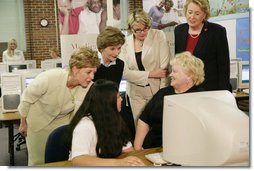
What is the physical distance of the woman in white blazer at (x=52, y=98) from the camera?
2.00m

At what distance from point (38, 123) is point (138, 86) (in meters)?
0.70

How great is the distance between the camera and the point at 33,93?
7.02 feet

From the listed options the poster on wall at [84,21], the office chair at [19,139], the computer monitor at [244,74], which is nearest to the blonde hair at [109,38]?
the poster on wall at [84,21]

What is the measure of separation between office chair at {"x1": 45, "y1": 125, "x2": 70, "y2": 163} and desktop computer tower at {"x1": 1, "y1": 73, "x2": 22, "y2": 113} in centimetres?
81

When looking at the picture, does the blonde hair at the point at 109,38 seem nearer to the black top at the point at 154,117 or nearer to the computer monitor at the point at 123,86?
the computer monitor at the point at 123,86

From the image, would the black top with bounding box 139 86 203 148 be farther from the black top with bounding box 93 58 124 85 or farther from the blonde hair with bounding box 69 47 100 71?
the blonde hair with bounding box 69 47 100 71

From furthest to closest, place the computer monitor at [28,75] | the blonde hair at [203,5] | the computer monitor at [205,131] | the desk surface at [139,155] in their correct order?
Answer: 1. the computer monitor at [28,75]
2. the blonde hair at [203,5]
3. the desk surface at [139,155]
4. the computer monitor at [205,131]

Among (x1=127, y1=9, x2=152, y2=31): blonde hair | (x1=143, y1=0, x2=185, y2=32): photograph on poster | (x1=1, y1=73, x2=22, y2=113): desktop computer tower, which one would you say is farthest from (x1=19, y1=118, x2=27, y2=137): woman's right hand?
(x1=143, y1=0, x2=185, y2=32): photograph on poster

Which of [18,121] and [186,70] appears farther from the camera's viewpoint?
[18,121]

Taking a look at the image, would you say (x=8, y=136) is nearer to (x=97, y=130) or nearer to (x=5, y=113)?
(x=5, y=113)

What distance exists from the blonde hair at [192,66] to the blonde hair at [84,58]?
0.46 metres

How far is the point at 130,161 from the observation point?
1.73 metres

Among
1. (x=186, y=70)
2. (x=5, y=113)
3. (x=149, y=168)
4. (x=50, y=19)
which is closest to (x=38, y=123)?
(x=5, y=113)

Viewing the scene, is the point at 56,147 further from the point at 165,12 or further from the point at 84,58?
the point at 165,12
